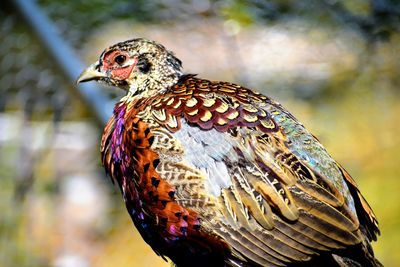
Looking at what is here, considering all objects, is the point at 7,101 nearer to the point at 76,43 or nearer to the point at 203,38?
the point at 76,43

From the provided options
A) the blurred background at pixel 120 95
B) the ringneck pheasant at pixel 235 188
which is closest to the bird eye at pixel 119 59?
the ringneck pheasant at pixel 235 188

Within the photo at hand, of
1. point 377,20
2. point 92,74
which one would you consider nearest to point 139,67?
point 92,74

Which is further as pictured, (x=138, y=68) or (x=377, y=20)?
(x=377, y=20)

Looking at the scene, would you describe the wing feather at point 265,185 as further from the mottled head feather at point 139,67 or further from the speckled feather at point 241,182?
the mottled head feather at point 139,67

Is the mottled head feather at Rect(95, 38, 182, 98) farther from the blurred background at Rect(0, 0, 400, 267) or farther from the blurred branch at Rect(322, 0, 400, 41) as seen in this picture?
the blurred branch at Rect(322, 0, 400, 41)

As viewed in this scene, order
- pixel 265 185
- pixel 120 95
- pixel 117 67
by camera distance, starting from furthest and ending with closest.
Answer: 1. pixel 120 95
2. pixel 117 67
3. pixel 265 185

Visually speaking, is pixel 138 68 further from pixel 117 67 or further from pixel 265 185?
pixel 265 185

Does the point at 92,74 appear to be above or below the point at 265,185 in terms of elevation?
above
